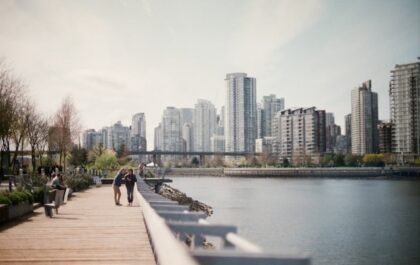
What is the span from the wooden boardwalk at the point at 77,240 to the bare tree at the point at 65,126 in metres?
33.4

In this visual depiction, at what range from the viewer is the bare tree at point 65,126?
49.8 m

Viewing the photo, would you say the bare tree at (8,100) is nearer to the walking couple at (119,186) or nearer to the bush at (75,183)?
the bush at (75,183)

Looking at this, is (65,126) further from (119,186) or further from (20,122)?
(119,186)

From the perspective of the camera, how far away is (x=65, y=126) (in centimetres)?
5088

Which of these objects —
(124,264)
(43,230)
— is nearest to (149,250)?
(124,264)

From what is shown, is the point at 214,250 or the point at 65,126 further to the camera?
the point at 65,126

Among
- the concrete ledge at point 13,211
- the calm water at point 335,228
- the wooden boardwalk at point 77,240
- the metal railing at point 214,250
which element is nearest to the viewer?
the metal railing at point 214,250

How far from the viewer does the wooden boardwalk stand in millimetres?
9008

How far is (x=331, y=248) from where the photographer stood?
30484mm

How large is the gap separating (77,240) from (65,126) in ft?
136

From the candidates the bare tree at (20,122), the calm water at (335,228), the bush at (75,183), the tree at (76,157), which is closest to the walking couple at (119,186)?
the calm water at (335,228)

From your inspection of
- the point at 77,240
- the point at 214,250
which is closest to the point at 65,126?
the point at 77,240

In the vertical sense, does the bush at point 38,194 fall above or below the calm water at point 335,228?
above

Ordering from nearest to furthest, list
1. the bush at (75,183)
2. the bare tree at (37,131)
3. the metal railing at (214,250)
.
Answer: the metal railing at (214,250), the bush at (75,183), the bare tree at (37,131)
